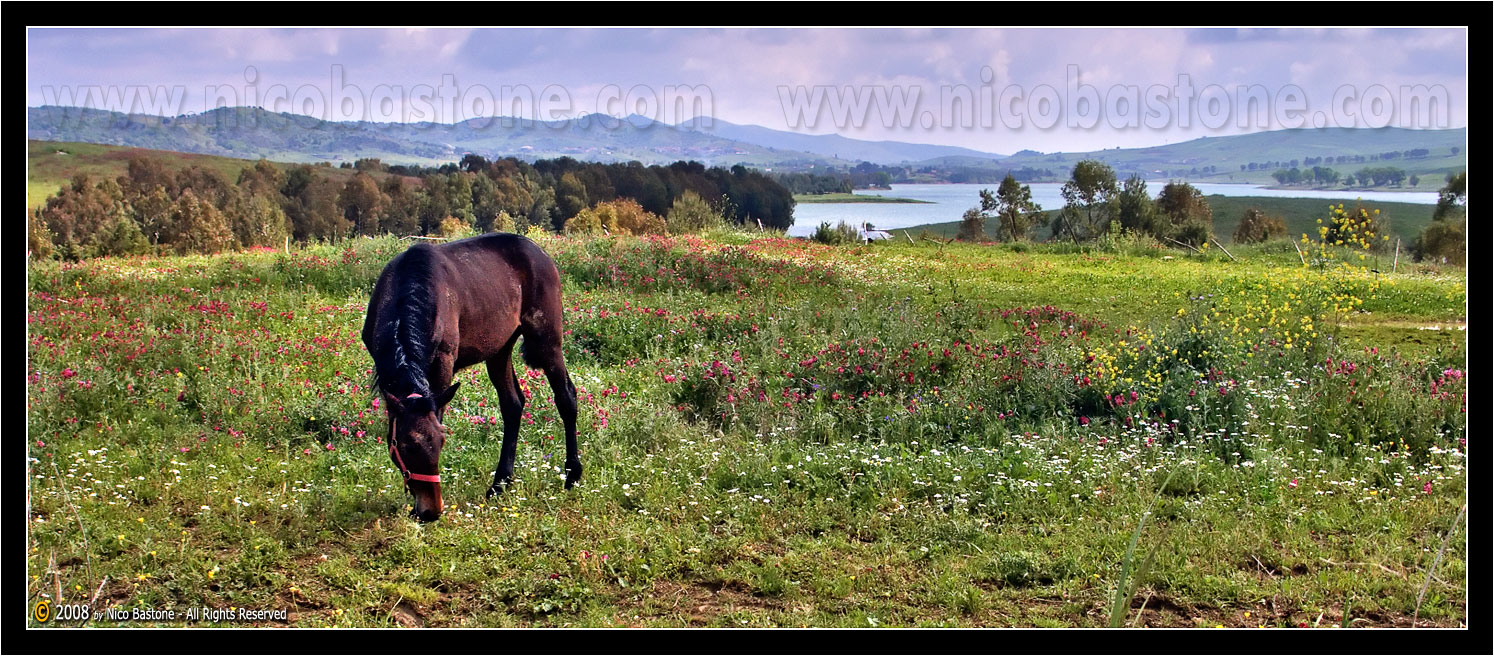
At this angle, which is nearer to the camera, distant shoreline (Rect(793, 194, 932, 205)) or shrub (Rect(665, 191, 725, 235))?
distant shoreline (Rect(793, 194, 932, 205))

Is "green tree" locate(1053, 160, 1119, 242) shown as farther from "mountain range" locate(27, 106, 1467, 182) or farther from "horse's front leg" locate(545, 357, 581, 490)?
"horse's front leg" locate(545, 357, 581, 490)

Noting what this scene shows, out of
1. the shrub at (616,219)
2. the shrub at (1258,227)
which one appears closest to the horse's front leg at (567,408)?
the shrub at (616,219)

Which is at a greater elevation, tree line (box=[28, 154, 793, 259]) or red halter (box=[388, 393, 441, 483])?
tree line (box=[28, 154, 793, 259])

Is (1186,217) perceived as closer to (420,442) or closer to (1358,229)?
(1358,229)

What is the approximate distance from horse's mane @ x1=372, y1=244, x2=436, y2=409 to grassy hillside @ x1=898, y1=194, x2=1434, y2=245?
4461 mm

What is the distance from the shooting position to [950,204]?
25.5 feet

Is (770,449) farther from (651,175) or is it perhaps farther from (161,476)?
(161,476)

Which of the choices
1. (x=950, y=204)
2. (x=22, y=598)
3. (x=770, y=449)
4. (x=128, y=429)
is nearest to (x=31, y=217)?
(x=128, y=429)

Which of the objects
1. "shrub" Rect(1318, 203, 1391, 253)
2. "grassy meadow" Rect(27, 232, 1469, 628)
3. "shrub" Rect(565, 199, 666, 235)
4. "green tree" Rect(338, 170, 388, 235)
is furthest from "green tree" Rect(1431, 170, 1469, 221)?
"green tree" Rect(338, 170, 388, 235)

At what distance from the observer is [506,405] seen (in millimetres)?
5887

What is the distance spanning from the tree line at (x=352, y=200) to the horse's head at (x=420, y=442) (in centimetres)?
210

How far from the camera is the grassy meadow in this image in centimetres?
489

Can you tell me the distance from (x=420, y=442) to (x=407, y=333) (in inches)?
22.5

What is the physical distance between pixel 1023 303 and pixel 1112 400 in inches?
46.8
